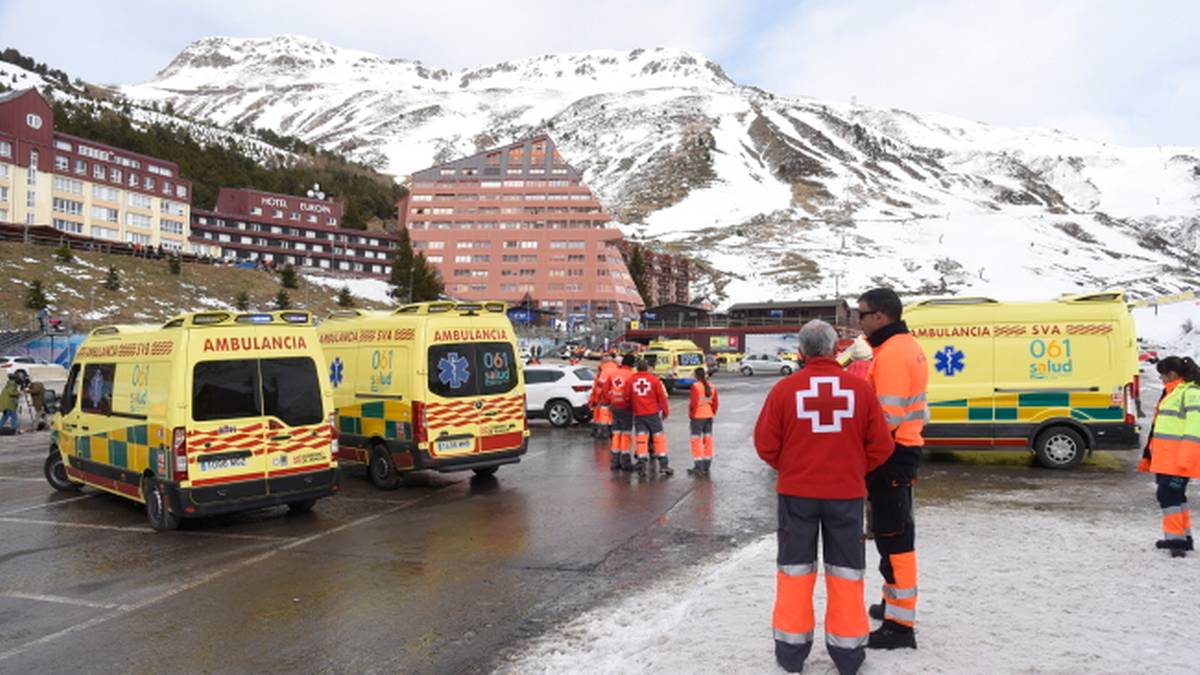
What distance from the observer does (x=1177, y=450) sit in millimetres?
7102

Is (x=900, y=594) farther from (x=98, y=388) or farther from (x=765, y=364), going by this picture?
(x=765, y=364)

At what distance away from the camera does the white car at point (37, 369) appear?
2853cm

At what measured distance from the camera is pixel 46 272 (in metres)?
57.6

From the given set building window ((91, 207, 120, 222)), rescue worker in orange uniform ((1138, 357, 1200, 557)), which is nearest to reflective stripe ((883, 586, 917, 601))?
rescue worker in orange uniform ((1138, 357, 1200, 557))

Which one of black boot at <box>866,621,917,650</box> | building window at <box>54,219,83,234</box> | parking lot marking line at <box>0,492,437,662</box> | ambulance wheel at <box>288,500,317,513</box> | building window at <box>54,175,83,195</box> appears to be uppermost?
building window at <box>54,175,83,195</box>

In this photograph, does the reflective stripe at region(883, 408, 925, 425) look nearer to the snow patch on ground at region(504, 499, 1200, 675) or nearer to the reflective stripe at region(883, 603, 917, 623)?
the reflective stripe at region(883, 603, 917, 623)

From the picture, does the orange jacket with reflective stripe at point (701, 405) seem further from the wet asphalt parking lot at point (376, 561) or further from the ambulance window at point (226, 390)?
the ambulance window at point (226, 390)

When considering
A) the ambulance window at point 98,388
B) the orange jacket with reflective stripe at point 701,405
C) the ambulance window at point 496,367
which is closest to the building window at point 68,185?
the ambulance window at point 98,388

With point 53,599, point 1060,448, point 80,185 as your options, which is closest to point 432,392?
point 53,599

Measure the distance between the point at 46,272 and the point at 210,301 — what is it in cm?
1080

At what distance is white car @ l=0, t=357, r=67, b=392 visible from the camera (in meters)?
28.5

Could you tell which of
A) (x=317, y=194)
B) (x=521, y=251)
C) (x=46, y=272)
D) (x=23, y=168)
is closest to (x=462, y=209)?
(x=521, y=251)

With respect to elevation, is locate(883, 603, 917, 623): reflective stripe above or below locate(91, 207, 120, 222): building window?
below

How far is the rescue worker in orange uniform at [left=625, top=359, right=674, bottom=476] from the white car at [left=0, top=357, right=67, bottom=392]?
22719 millimetres
